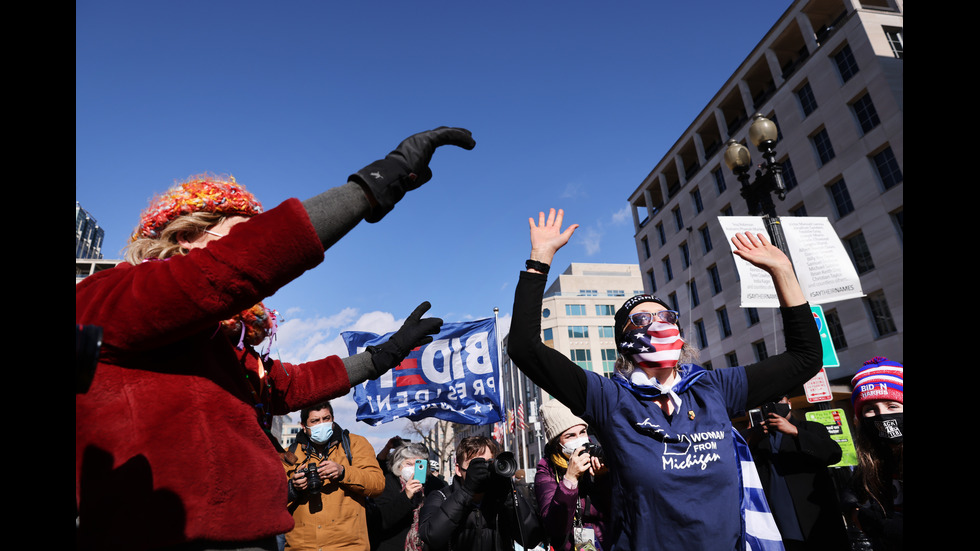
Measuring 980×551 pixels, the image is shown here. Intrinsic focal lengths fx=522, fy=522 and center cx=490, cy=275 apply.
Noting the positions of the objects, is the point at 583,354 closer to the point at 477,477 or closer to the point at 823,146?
the point at 823,146

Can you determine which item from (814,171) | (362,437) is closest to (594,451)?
(362,437)

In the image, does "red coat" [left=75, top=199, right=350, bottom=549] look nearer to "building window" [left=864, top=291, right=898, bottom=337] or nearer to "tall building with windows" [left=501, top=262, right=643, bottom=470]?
"building window" [left=864, top=291, right=898, bottom=337]

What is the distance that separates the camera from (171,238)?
167 centimetres

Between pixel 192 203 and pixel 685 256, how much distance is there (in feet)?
119

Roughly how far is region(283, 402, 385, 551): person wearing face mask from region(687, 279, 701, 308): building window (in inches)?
1249

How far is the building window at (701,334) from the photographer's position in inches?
1281

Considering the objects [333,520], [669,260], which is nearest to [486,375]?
[333,520]

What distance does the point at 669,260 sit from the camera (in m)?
37.1

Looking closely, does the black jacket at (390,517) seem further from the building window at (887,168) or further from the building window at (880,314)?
the building window at (887,168)

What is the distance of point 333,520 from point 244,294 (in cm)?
367

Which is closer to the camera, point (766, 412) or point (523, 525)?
→ point (523, 525)

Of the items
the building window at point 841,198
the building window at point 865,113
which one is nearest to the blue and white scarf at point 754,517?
the building window at point 865,113

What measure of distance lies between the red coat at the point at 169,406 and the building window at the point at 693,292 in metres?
34.6

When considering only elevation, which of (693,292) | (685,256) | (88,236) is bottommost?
(693,292)
